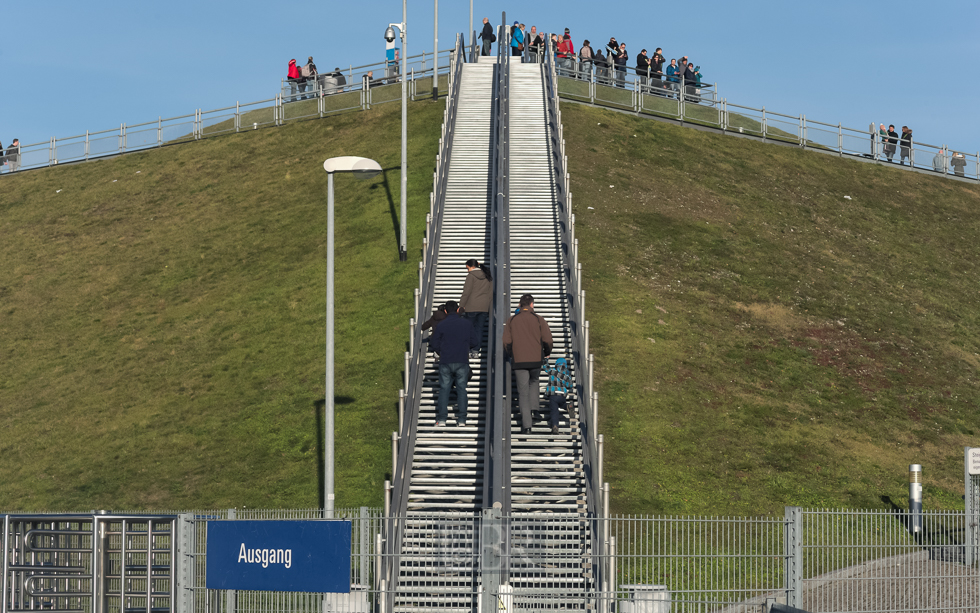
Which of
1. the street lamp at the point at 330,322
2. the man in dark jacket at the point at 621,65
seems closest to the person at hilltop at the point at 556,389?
the street lamp at the point at 330,322

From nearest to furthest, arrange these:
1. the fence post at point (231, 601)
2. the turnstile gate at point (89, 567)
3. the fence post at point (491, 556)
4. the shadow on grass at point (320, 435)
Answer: the turnstile gate at point (89, 567), the fence post at point (491, 556), the fence post at point (231, 601), the shadow on grass at point (320, 435)

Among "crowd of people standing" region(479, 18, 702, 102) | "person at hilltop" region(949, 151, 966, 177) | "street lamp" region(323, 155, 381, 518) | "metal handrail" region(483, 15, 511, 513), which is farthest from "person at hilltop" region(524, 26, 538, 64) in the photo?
"street lamp" region(323, 155, 381, 518)

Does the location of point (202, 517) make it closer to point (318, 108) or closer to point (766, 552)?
point (766, 552)

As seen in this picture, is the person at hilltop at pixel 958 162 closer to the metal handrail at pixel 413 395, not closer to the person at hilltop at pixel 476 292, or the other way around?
the metal handrail at pixel 413 395

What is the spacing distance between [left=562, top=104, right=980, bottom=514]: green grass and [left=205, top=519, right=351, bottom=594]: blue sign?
8412mm

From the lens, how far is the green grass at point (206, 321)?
21141mm

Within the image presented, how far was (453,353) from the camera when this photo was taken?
56.3ft

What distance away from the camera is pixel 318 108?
40.2 m

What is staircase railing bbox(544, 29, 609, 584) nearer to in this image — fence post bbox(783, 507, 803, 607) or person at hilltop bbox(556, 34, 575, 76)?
fence post bbox(783, 507, 803, 607)

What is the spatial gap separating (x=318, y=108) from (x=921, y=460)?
86.1 feet

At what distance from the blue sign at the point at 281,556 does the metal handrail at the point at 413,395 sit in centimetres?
57

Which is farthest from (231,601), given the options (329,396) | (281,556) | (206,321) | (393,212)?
(393,212)

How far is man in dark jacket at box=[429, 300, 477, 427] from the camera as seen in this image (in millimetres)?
17188

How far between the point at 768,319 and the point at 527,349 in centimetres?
1122
